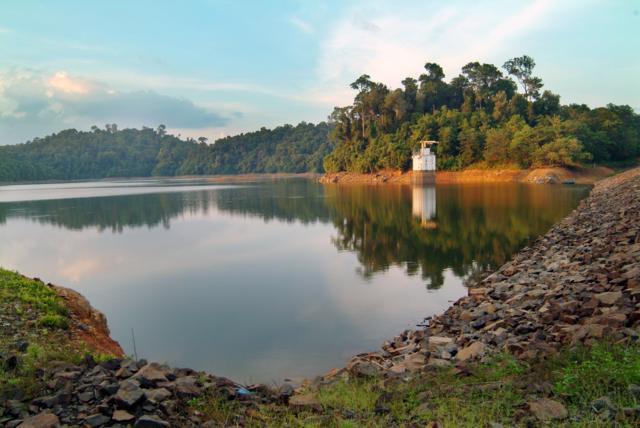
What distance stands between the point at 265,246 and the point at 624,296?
1770 centimetres

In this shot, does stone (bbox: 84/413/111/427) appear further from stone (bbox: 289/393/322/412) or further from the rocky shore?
stone (bbox: 289/393/322/412)

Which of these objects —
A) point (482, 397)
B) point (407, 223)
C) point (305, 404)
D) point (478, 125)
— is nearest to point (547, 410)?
point (482, 397)

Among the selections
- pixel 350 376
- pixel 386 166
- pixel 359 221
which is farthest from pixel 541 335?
pixel 386 166

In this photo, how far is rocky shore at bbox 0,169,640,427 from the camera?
490 centimetres

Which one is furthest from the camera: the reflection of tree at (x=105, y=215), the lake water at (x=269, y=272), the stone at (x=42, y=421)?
the reflection of tree at (x=105, y=215)

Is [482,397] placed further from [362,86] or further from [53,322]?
[362,86]

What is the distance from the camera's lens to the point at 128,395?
4.96 meters

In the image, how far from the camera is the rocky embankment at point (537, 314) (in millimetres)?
6598

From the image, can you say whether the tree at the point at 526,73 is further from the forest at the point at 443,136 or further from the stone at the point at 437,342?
the stone at the point at 437,342

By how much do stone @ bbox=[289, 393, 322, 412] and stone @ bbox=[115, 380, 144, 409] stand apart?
172 centimetres

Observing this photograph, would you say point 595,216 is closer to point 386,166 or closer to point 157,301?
point 157,301

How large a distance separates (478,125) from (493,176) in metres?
14.7

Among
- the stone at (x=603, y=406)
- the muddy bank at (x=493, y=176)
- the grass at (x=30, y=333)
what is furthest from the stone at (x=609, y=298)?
the muddy bank at (x=493, y=176)

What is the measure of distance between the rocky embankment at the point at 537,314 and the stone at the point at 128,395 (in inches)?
128
